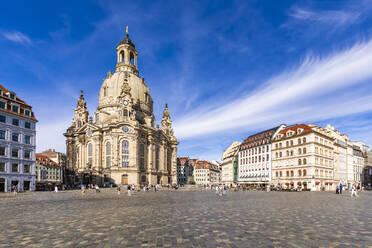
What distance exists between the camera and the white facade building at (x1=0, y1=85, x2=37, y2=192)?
48.4 metres

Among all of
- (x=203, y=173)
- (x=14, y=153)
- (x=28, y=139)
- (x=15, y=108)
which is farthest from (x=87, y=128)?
(x=203, y=173)

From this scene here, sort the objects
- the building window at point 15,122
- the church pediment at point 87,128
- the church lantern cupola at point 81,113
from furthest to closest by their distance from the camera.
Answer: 1. the church lantern cupola at point 81,113
2. the church pediment at point 87,128
3. the building window at point 15,122

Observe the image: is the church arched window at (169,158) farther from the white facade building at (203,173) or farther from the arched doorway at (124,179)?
the white facade building at (203,173)

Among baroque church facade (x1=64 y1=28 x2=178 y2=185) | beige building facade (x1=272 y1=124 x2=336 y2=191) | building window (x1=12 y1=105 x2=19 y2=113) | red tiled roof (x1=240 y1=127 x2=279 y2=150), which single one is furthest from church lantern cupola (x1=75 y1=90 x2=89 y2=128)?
beige building facade (x1=272 y1=124 x2=336 y2=191)

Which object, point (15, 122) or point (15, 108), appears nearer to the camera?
point (15, 122)

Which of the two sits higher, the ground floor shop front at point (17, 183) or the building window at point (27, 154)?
the building window at point (27, 154)

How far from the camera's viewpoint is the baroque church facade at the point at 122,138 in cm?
7925

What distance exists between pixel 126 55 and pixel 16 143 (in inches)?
2580

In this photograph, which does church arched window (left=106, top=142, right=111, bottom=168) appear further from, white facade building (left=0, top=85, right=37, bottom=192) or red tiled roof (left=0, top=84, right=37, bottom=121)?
red tiled roof (left=0, top=84, right=37, bottom=121)

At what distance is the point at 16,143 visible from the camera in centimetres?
5047

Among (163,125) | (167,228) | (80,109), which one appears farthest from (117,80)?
(167,228)

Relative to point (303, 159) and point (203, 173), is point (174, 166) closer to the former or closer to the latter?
point (303, 159)

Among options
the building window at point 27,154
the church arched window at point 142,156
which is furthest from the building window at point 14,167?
the church arched window at point 142,156

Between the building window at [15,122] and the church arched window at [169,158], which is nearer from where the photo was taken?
the building window at [15,122]
